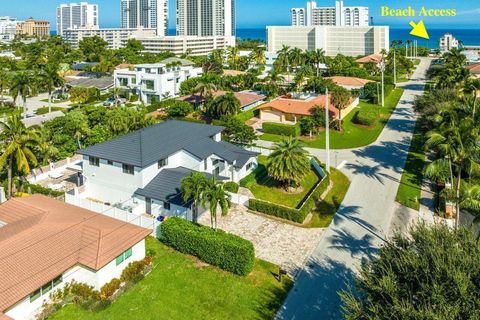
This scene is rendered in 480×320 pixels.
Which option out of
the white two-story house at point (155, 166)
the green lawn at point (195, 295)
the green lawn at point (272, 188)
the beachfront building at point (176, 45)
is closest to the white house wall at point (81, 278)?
the green lawn at point (195, 295)

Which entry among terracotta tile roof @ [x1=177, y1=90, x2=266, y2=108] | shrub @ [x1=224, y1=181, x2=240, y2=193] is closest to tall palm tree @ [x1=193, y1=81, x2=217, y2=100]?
terracotta tile roof @ [x1=177, y1=90, x2=266, y2=108]

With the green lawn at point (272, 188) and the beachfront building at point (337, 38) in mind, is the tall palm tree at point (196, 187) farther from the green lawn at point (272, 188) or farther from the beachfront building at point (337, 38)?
the beachfront building at point (337, 38)

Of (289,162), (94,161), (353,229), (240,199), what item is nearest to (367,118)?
(289,162)

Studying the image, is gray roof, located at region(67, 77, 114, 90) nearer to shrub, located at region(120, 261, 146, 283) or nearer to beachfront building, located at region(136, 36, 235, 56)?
shrub, located at region(120, 261, 146, 283)

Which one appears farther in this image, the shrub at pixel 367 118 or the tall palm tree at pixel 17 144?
the shrub at pixel 367 118

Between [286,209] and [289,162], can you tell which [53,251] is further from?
[289,162]
